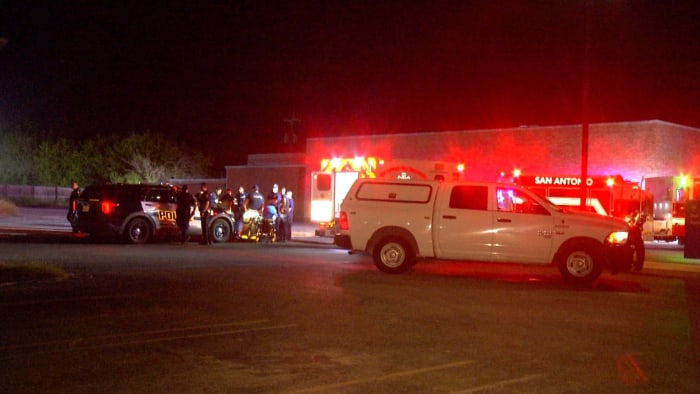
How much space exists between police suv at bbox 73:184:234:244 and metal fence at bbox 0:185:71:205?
39519 millimetres

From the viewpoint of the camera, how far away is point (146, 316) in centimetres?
1004

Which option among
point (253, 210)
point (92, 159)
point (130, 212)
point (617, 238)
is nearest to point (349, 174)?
point (253, 210)

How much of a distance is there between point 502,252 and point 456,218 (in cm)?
111

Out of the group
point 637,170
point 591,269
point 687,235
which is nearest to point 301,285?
point 591,269

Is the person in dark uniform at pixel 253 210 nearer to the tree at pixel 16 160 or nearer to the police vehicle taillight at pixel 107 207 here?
the police vehicle taillight at pixel 107 207

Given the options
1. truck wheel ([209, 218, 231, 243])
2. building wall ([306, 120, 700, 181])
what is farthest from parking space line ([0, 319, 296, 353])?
building wall ([306, 120, 700, 181])

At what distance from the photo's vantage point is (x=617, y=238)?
47.9 ft

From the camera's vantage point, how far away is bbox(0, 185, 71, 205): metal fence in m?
59.3

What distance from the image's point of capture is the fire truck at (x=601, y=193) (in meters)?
25.0

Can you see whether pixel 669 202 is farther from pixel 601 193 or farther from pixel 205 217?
pixel 205 217

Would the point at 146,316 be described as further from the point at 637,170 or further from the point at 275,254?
the point at 637,170

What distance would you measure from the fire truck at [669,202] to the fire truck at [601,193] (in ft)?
2.51

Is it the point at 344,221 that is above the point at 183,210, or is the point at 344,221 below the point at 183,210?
below

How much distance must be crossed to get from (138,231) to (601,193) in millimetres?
14568
